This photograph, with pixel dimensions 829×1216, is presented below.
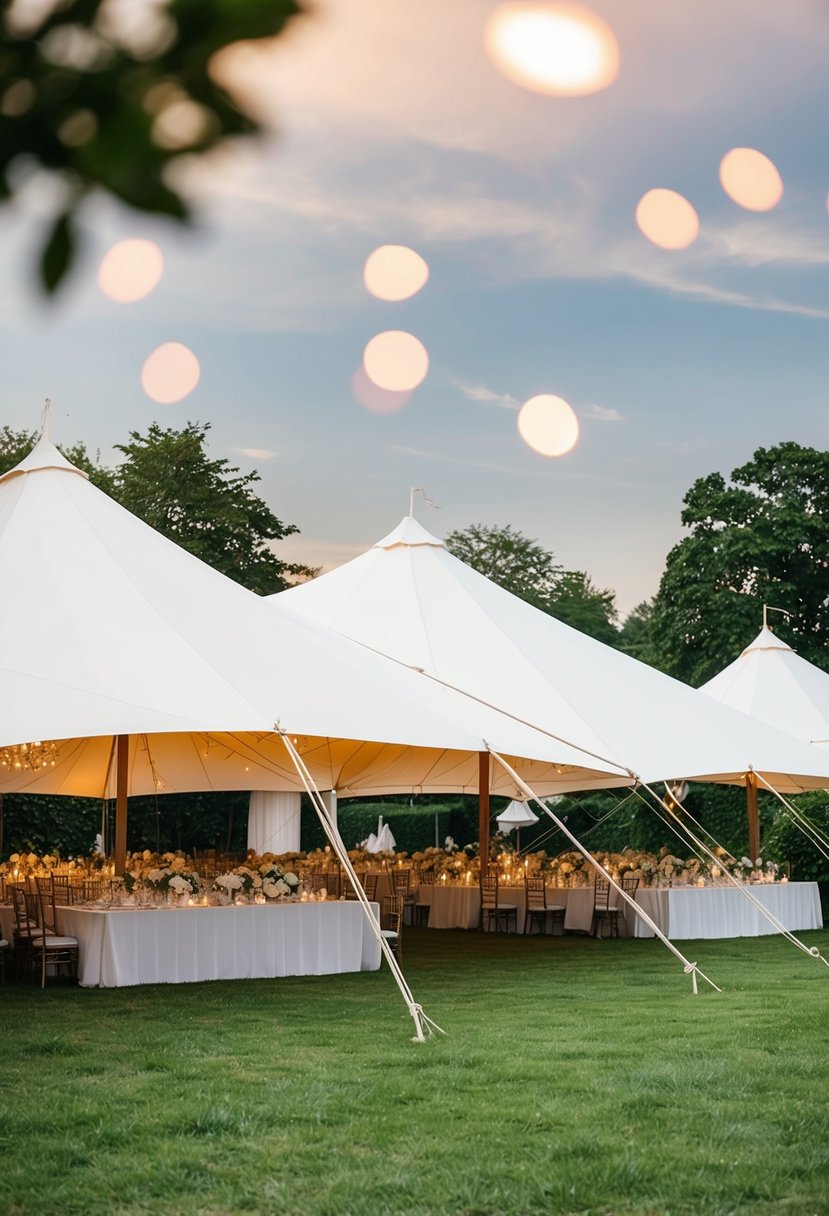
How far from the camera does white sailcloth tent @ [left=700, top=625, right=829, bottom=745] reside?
→ 820 inches

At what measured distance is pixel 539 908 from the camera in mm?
15359

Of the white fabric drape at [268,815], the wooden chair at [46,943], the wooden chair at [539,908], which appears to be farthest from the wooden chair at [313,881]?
the white fabric drape at [268,815]

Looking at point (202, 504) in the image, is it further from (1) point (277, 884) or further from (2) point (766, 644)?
(1) point (277, 884)

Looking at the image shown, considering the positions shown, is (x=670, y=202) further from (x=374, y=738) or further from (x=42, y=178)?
(x=42, y=178)

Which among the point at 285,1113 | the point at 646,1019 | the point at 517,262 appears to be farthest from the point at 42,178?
the point at 517,262

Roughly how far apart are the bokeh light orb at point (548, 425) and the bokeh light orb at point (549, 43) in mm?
20501

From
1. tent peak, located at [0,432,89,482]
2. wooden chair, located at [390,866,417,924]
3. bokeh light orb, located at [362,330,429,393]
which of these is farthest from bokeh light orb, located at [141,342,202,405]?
bokeh light orb, located at [362,330,429,393]

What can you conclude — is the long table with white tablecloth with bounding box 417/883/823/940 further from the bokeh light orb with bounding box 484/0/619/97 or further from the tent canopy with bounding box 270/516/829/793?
the bokeh light orb with bounding box 484/0/619/97

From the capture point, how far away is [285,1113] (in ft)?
17.4

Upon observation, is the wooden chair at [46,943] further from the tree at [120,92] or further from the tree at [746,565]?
the tree at [746,565]

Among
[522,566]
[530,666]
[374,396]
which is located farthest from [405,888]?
[522,566]

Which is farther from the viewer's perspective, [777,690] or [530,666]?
[777,690]

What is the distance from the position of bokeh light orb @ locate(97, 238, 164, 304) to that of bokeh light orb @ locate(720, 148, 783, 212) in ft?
59.2

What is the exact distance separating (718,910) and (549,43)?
13.6m
